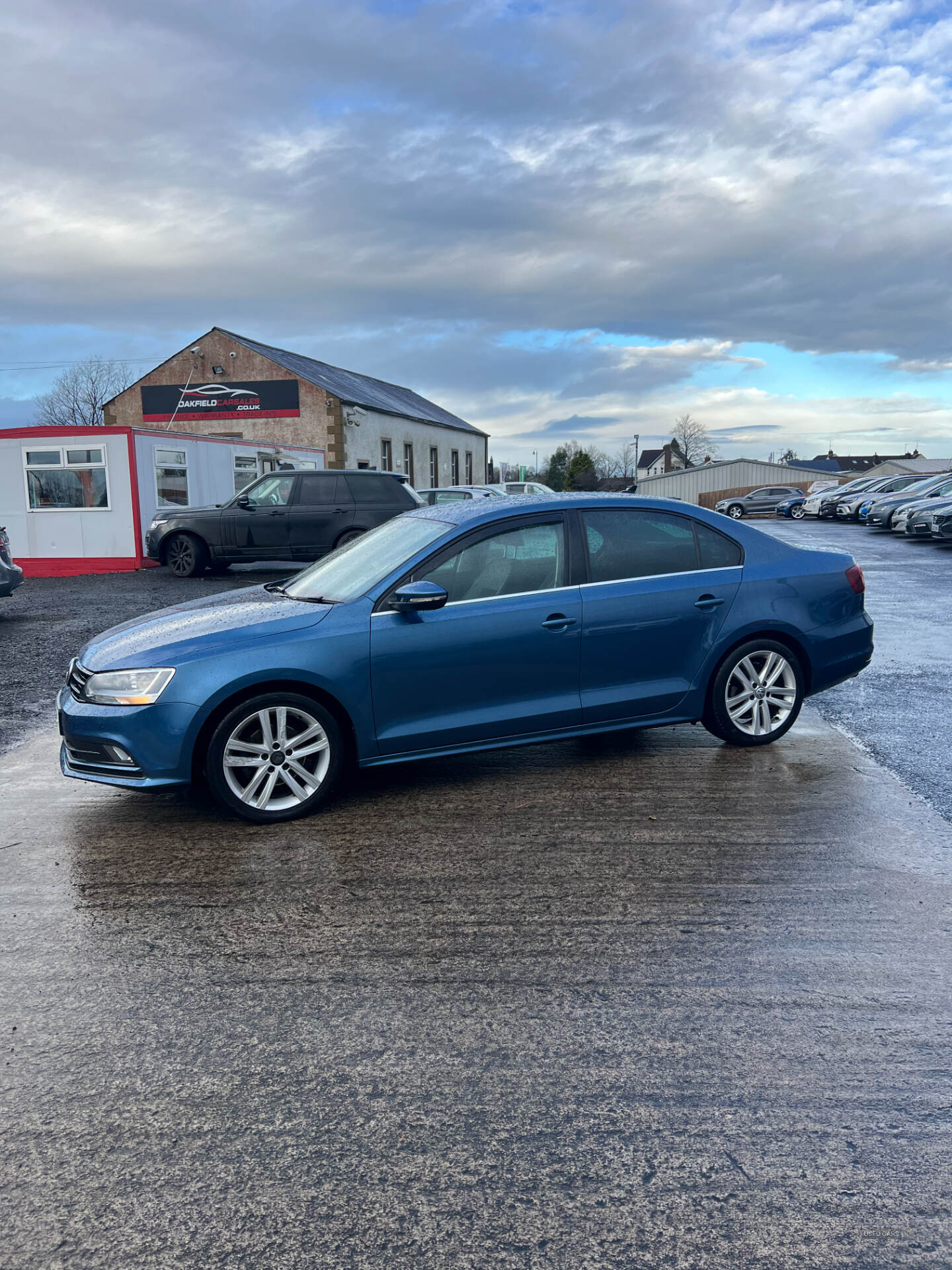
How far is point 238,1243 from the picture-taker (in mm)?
2184

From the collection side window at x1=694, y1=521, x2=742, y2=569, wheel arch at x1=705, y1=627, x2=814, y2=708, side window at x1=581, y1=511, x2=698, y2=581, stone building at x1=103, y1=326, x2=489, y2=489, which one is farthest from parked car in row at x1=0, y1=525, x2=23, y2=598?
stone building at x1=103, y1=326, x2=489, y2=489

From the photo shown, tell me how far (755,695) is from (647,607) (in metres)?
1.02

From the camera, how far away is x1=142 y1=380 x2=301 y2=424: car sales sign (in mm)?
40438

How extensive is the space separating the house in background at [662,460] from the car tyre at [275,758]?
102984mm

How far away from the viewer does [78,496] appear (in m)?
21.1

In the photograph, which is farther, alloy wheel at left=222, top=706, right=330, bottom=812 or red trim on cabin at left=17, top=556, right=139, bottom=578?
red trim on cabin at left=17, top=556, right=139, bottom=578

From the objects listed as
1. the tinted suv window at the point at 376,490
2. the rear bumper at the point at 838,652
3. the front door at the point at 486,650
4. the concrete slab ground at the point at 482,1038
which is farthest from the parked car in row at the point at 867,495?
the concrete slab ground at the point at 482,1038

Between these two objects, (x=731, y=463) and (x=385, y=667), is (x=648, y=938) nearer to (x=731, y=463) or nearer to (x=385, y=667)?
(x=385, y=667)

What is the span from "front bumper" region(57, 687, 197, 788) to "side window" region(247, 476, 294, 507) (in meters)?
14.0

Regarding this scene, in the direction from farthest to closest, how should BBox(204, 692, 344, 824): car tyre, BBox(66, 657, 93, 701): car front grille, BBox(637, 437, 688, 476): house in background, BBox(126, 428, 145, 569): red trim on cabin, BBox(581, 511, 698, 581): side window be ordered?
BBox(637, 437, 688, 476): house in background, BBox(126, 428, 145, 569): red trim on cabin, BBox(581, 511, 698, 581): side window, BBox(66, 657, 93, 701): car front grille, BBox(204, 692, 344, 824): car tyre

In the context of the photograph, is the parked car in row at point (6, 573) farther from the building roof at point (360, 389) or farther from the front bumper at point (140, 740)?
the building roof at point (360, 389)

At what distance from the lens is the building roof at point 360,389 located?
4078cm

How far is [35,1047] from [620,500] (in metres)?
4.15

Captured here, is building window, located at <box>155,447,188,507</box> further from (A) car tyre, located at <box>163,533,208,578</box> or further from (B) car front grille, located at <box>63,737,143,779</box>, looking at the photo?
(B) car front grille, located at <box>63,737,143,779</box>
